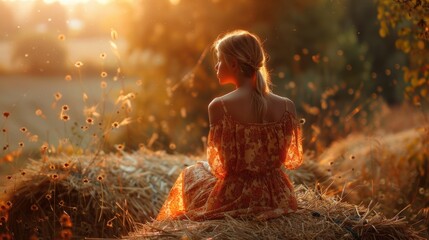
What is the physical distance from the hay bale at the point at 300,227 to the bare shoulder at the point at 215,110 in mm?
576

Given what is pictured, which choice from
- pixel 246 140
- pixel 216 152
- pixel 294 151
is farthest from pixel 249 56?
pixel 294 151

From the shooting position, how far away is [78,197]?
4.55 m

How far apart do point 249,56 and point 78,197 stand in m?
1.90

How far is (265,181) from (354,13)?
44.2 ft

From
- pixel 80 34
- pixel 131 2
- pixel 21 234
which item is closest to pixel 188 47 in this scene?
pixel 131 2

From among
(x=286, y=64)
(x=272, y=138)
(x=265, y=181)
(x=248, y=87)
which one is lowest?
(x=286, y=64)

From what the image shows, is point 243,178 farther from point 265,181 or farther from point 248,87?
point 248,87

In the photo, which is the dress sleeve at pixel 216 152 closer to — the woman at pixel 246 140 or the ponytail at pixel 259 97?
the woman at pixel 246 140

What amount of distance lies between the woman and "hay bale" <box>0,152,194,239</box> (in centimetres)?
97

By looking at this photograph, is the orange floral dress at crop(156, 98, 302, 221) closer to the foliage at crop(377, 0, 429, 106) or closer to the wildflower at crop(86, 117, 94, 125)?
the wildflower at crop(86, 117, 94, 125)

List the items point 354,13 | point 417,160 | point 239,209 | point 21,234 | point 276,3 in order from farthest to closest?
point 354,13 < point 276,3 < point 417,160 < point 21,234 < point 239,209

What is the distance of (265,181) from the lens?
3602 mm

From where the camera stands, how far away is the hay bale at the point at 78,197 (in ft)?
14.5

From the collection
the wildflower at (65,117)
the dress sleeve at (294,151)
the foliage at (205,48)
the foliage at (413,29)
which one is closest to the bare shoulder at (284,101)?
the dress sleeve at (294,151)
